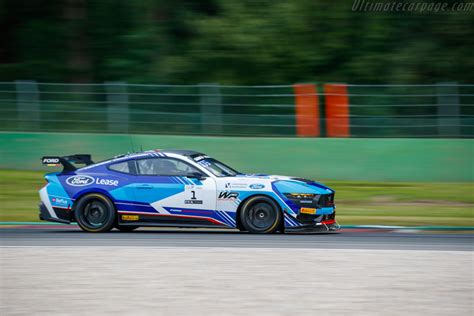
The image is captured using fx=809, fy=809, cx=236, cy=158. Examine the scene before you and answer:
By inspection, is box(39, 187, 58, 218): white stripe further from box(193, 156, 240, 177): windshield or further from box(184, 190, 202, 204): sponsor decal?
box(193, 156, 240, 177): windshield

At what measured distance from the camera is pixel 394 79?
20906mm

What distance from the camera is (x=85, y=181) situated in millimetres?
12914

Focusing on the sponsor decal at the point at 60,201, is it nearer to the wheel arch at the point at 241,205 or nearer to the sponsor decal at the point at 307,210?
the wheel arch at the point at 241,205

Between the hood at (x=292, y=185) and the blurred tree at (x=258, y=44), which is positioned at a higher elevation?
the blurred tree at (x=258, y=44)

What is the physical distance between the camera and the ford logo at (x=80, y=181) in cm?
1290

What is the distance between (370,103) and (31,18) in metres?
12.3

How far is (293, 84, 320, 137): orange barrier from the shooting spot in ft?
62.7

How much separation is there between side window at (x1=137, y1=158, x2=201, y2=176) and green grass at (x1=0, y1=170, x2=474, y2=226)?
3479 mm

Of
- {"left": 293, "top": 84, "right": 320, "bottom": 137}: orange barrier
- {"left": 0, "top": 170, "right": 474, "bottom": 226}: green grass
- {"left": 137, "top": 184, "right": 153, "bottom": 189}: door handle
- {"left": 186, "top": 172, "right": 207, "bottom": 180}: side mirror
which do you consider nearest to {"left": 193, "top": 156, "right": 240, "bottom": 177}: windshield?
{"left": 186, "top": 172, "right": 207, "bottom": 180}: side mirror

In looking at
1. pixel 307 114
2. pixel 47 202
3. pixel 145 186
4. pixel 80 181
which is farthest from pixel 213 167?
pixel 307 114

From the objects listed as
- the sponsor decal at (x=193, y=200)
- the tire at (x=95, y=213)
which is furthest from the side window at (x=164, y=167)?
the tire at (x=95, y=213)

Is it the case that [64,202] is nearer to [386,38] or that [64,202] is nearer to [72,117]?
[72,117]

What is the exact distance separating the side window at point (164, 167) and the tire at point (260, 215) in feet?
3.56

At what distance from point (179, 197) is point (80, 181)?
1.67m
